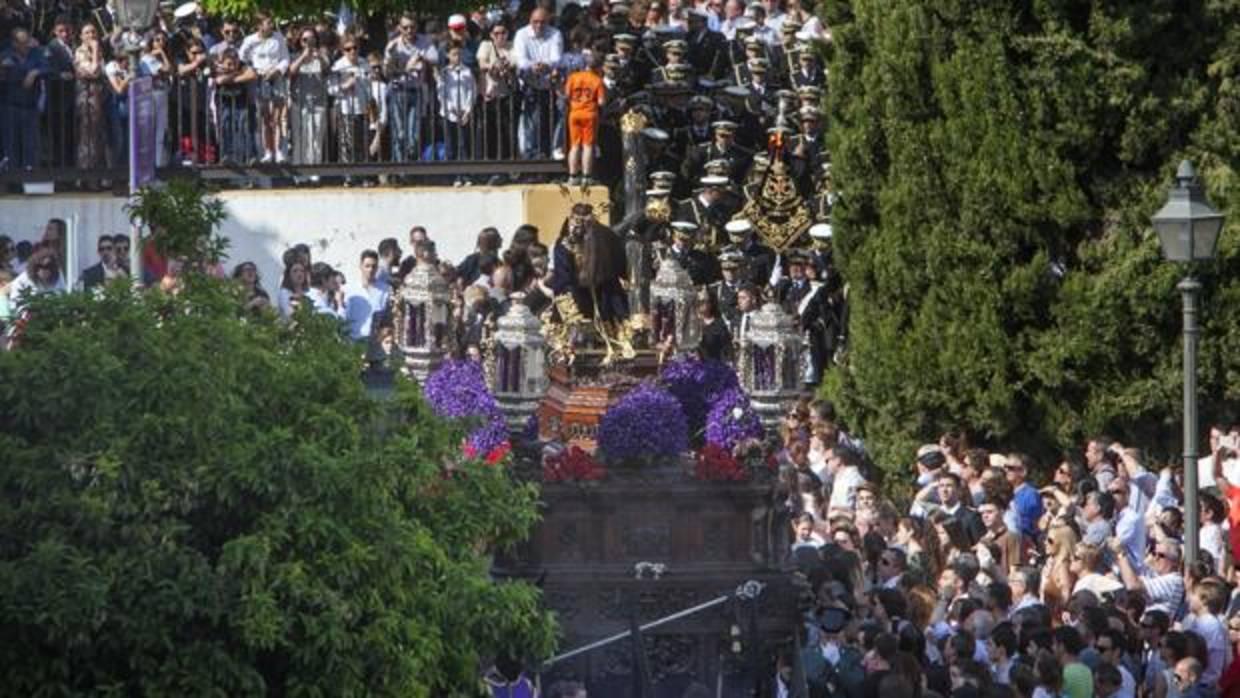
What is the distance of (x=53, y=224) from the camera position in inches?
1377

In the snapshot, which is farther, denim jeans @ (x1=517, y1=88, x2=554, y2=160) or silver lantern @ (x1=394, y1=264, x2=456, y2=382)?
denim jeans @ (x1=517, y1=88, x2=554, y2=160)

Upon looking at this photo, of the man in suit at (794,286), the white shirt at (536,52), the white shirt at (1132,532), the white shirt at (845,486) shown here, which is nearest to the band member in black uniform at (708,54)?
the white shirt at (536,52)

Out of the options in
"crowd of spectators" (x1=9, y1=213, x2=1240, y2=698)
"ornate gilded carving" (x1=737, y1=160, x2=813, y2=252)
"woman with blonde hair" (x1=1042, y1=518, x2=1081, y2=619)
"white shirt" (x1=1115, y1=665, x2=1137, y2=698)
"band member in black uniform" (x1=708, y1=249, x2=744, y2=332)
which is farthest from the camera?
"ornate gilded carving" (x1=737, y1=160, x2=813, y2=252)

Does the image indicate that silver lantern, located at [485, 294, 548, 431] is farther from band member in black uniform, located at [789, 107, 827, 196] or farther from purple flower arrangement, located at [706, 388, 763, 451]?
band member in black uniform, located at [789, 107, 827, 196]

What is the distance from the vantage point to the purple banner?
29.1 metres

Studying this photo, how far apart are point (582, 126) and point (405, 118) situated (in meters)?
1.92

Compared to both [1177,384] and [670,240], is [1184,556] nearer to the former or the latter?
[1177,384]

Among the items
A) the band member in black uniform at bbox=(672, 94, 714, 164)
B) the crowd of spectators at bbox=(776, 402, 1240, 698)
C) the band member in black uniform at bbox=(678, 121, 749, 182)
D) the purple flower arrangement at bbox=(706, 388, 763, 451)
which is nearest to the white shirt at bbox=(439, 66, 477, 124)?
the band member in black uniform at bbox=(672, 94, 714, 164)

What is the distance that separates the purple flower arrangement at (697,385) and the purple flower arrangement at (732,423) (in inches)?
5.1

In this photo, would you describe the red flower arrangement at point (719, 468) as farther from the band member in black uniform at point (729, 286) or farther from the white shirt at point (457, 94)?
the white shirt at point (457, 94)

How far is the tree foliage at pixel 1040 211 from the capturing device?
102ft

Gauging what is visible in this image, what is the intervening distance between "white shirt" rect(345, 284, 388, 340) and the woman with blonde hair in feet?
30.6

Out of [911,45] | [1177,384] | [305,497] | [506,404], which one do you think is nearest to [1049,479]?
[1177,384]

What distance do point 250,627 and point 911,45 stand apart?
1649 cm
